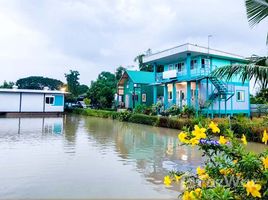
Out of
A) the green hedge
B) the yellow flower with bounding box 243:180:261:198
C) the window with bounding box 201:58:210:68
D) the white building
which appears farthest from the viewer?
the white building

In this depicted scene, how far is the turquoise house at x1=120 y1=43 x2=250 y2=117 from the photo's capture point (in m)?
21.9

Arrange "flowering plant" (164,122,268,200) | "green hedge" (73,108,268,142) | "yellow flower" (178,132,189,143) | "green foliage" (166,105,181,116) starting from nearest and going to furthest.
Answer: "flowering plant" (164,122,268,200)
"yellow flower" (178,132,189,143)
"green hedge" (73,108,268,142)
"green foliage" (166,105,181,116)

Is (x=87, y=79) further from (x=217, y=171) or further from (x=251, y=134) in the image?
(x=217, y=171)

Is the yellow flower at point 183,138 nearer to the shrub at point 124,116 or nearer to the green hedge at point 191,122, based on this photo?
the green hedge at point 191,122

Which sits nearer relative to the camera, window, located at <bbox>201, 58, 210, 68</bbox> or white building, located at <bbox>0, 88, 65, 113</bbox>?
window, located at <bbox>201, 58, 210, 68</bbox>

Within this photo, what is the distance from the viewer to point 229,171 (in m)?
2.47

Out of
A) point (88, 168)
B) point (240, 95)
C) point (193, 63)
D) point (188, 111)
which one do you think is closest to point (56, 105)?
point (193, 63)

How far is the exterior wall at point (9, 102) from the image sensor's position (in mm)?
30281

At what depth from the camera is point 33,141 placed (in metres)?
12.4

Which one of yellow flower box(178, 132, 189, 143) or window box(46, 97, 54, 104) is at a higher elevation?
window box(46, 97, 54, 104)

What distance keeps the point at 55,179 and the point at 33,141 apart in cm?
642

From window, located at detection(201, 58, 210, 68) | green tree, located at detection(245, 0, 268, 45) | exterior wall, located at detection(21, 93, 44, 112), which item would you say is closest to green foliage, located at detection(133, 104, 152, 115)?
window, located at detection(201, 58, 210, 68)

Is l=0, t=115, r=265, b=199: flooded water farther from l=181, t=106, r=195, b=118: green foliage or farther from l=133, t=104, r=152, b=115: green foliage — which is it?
l=133, t=104, r=152, b=115: green foliage

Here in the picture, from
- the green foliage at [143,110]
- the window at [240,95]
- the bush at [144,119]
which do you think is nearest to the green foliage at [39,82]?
the green foliage at [143,110]
